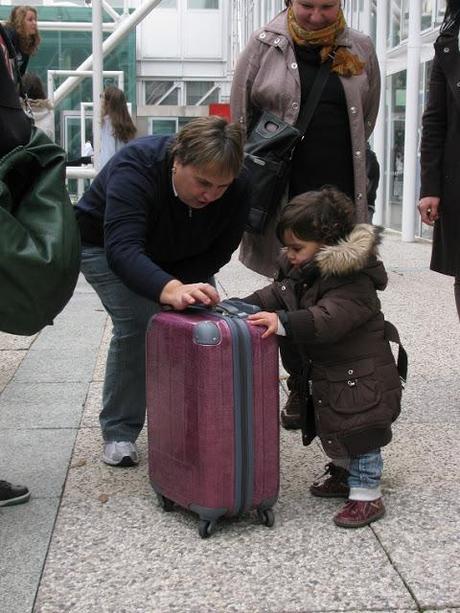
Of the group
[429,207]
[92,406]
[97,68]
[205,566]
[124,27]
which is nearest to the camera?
[205,566]

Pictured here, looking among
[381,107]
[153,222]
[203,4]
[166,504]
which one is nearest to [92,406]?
[166,504]

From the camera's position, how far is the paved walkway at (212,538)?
2637mm

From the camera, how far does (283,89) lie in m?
3.81

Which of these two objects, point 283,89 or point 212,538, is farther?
point 283,89

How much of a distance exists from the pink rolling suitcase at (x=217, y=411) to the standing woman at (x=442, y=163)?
1.67 m

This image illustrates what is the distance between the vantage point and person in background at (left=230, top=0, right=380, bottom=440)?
380 cm

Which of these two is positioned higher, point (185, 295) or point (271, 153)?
point (271, 153)

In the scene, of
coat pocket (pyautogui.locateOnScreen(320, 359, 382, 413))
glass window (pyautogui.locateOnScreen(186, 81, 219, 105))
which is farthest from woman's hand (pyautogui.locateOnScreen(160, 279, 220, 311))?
glass window (pyautogui.locateOnScreen(186, 81, 219, 105))

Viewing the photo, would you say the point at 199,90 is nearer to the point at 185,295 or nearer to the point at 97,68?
the point at 97,68

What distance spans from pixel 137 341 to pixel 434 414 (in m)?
1.62

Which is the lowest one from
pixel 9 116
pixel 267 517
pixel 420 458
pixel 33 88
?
pixel 420 458

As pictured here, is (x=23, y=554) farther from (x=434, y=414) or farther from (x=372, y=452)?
(x=434, y=414)

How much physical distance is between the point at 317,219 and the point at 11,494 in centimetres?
147

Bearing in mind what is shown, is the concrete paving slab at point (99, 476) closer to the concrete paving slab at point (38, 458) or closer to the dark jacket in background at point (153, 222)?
the concrete paving slab at point (38, 458)
